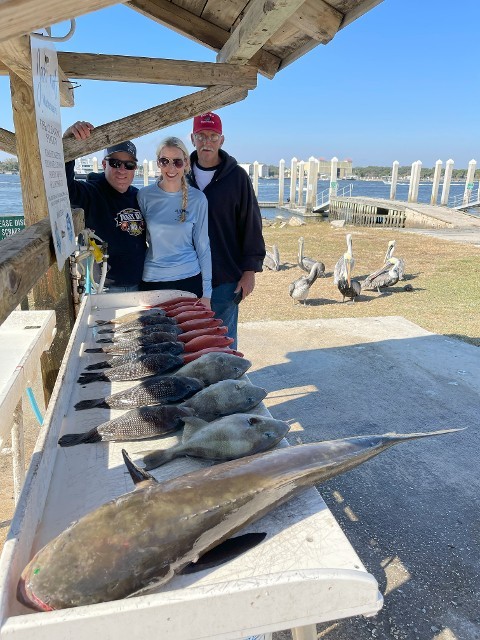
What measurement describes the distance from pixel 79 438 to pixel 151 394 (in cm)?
39

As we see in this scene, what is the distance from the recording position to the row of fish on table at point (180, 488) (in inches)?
48.8

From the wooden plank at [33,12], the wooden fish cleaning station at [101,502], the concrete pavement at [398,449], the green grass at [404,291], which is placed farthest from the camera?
the green grass at [404,291]

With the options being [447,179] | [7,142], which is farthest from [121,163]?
[447,179]

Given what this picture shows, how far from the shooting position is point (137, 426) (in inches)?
79.2

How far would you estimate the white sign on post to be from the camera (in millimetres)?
1987

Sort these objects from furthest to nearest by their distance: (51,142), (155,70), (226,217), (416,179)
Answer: (416,179)
(226,217)
(155,70)
(51,142)

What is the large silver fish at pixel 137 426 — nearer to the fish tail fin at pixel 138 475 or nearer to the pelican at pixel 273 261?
the fish tail fin at pixel 138 475

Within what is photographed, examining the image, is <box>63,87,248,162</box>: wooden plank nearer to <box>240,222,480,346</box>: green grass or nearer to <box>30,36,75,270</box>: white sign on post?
<box>30,36,75,270</box>: white sign on post

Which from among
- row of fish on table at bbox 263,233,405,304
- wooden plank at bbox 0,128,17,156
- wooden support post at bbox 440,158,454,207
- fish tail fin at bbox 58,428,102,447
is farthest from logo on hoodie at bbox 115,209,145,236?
wooden support post at bbox 440,158,454,207

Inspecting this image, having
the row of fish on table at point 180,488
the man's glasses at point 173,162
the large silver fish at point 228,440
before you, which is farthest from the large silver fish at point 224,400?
the man's glasses at point 173,162

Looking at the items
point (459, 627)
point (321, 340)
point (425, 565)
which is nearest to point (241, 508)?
point (459, 627)

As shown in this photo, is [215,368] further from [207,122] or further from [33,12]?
[207,122]

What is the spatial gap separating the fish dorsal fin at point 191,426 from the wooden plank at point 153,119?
264 centimetres

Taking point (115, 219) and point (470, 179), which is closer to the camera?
point (115, 219)
